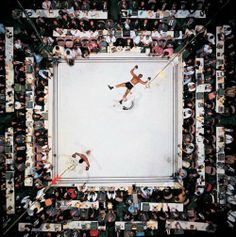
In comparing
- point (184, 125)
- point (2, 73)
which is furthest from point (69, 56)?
point (184, 125)

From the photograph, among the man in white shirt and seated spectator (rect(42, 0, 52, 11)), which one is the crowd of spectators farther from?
the man in white shirt

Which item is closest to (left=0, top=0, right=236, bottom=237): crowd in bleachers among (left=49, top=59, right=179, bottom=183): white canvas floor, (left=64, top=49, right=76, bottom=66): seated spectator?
(left=64, top=49, right=76, bottom=66): seated spectator

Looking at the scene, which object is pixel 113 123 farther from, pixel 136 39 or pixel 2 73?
pixel 2 73

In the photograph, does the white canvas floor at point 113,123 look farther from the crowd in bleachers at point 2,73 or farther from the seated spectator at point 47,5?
the seated spectator at point 47,5

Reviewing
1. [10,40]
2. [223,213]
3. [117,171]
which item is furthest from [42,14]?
[223,213]

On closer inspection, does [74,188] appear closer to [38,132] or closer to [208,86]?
[38,132]

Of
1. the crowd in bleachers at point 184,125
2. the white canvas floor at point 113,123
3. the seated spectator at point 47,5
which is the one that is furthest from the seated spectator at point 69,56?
the seated spectator at point 47,5

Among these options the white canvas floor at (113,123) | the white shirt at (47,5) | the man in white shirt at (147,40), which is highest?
the white shirt at (47,5)
